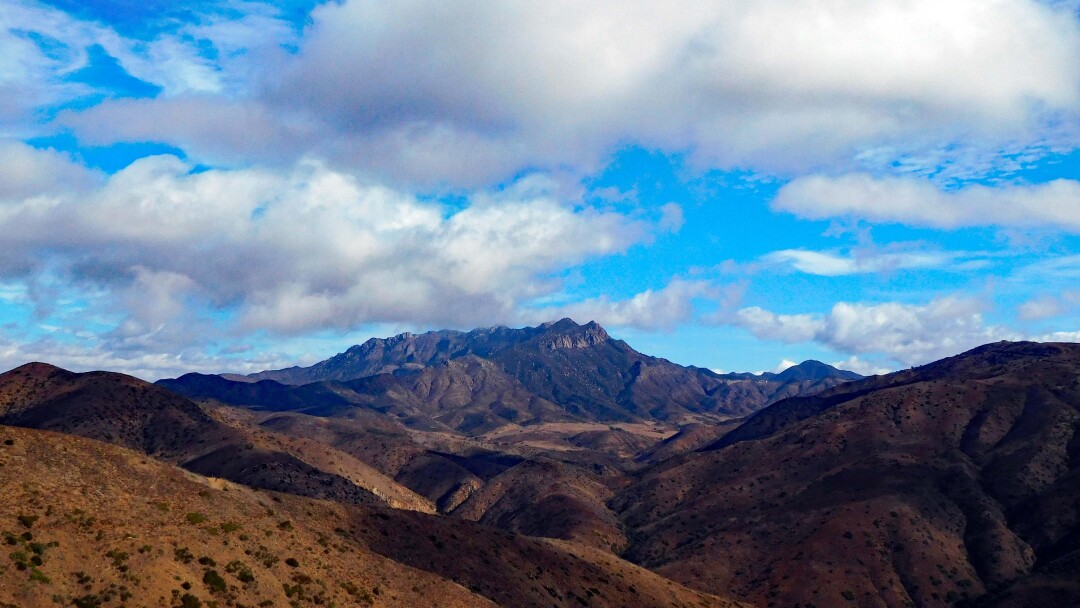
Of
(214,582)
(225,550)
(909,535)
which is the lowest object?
(909,535)

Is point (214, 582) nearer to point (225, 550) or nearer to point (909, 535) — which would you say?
point (225, 550)

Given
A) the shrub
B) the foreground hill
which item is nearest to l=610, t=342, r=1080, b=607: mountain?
the foreground hill

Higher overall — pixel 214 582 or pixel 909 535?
pixel 214 582

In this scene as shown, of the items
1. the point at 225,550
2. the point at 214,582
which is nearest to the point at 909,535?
the point at 225,550

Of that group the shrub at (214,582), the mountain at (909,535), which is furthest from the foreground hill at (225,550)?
the mountain at (909,535)

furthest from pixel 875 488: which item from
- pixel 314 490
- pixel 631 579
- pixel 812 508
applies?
pixel 314 490

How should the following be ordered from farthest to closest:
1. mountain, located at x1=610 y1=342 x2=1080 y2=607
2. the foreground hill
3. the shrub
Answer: mountain, located at x1=610 y1=342 x2=1080 y2=607, the shrub, the foreground hill

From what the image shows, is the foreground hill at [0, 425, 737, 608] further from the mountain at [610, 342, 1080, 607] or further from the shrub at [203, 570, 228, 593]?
the mountain at [610, 342, 1080, 607]

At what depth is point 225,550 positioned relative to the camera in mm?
63375

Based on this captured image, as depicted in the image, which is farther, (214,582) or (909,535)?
(909,535)

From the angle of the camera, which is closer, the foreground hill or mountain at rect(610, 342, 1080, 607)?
the foreground hill

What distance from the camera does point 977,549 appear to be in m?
157

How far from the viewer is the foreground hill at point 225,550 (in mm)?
52750

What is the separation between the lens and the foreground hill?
52.8 m
